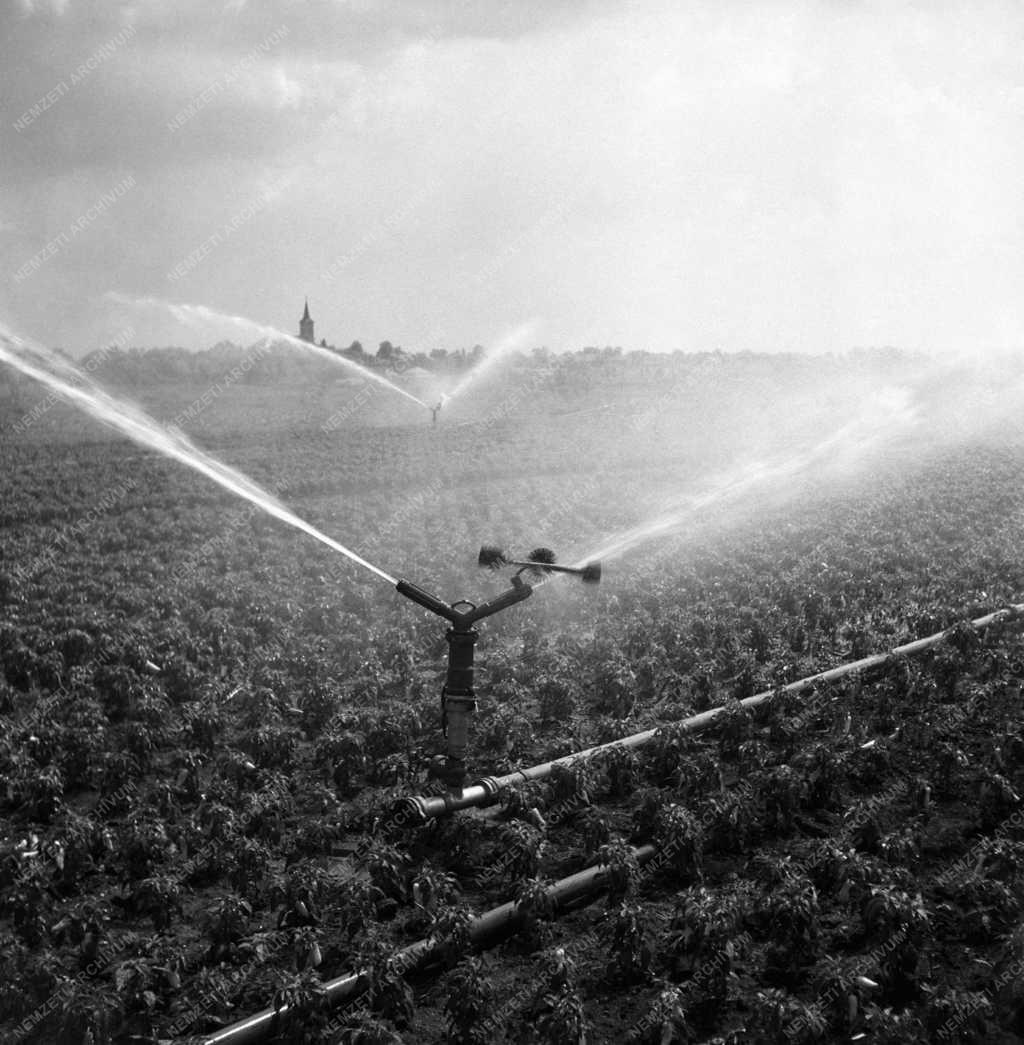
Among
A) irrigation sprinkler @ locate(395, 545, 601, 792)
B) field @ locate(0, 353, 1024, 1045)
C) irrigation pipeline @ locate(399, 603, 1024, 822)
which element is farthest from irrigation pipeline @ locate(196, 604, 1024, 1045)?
irrigation sprinkler @ locate(395, 545, 601, 792)

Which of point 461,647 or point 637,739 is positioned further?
point 637,739

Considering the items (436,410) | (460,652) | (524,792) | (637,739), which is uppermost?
(436,410)

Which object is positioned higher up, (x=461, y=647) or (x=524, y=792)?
(x=461, y=647)

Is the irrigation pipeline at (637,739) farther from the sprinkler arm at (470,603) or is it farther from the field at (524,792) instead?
the sprinkler arm at (470,603)

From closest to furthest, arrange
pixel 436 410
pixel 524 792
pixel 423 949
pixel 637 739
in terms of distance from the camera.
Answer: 1. pixel 423 949
2. pixel 524 792
3. pixel 637 739
4. pixel 436 410

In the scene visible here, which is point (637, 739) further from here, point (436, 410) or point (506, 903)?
point (436, 410)

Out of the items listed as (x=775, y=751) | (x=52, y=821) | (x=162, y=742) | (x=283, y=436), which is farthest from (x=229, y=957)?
(x=283, y=436)

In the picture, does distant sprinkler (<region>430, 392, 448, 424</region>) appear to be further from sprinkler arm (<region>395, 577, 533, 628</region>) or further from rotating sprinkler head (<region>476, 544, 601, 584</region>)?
sprinkler arm (<region>395, 577, 533, 628</region>)

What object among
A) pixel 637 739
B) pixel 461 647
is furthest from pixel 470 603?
pixel 637 739

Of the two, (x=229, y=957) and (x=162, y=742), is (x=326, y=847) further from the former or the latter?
(x=162, y=742)
